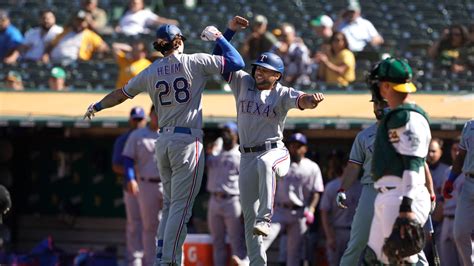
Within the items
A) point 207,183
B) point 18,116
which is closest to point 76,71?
point 18,116

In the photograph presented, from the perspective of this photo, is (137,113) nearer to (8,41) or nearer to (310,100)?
(310,100)

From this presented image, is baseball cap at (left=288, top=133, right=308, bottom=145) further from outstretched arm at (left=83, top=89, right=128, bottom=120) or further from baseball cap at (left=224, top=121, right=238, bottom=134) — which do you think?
outstretched arm at (left=83, top=89, right=128, bottom=120)

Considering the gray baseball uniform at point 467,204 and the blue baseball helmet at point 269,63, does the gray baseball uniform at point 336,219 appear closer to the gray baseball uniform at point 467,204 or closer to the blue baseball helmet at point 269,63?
the gray baseball uniform at point 467,204

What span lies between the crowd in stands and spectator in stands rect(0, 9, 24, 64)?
1 centimetres

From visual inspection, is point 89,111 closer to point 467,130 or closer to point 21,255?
point 467,130

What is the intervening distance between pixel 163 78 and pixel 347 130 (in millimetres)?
4104

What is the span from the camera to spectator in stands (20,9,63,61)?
1568cm

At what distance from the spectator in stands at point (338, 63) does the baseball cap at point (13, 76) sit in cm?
357

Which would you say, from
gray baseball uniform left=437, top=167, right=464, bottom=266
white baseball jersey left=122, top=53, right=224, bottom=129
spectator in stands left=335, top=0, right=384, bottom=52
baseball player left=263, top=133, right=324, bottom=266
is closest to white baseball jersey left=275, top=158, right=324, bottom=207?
baseball player left=263, top=133, right=324, bottom=266

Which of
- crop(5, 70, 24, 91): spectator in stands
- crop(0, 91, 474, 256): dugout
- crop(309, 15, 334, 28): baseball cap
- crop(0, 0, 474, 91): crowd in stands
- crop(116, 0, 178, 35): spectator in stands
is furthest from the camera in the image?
crop(116, 0, 178, 35): spectator in stands

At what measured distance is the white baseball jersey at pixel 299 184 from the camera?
12.2 meters

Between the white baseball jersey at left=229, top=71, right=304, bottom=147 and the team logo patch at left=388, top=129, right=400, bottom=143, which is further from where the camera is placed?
the white baseball jersey at left=229, top=71, right=304, bottom=147

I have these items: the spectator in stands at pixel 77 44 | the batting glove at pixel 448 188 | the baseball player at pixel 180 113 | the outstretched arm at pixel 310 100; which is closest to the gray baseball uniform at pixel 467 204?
the batting glove at pixel 448 188

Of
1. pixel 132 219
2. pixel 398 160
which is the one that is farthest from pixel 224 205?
pixel 398 160
